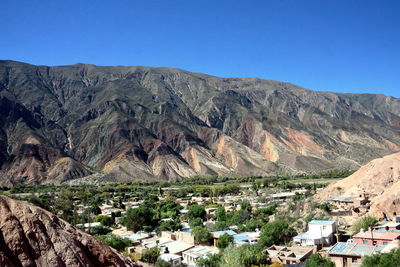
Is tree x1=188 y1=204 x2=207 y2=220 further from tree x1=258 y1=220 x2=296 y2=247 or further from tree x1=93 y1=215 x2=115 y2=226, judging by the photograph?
tree x1=258 y1=220 x2=296 y2=247

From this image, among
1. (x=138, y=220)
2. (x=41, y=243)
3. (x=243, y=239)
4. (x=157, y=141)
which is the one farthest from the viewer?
(x=157, y=141)

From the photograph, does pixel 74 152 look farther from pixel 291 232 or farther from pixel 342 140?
pixel 291 232

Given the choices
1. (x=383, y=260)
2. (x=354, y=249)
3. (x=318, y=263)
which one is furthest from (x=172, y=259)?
(x=383, y=260)

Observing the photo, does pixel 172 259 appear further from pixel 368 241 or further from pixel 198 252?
pixel 368 241

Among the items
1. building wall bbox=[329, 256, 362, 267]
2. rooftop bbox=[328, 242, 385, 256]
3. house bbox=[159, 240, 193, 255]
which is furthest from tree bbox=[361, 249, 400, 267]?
house bbox=[159, 240, 193, 255]

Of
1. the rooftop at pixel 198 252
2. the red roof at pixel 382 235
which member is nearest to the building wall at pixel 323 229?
the red roof at pixel 382 235

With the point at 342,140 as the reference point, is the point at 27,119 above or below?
above

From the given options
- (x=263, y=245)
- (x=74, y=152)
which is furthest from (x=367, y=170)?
(x=74, y=152)

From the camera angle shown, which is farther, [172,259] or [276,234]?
[276,234]
